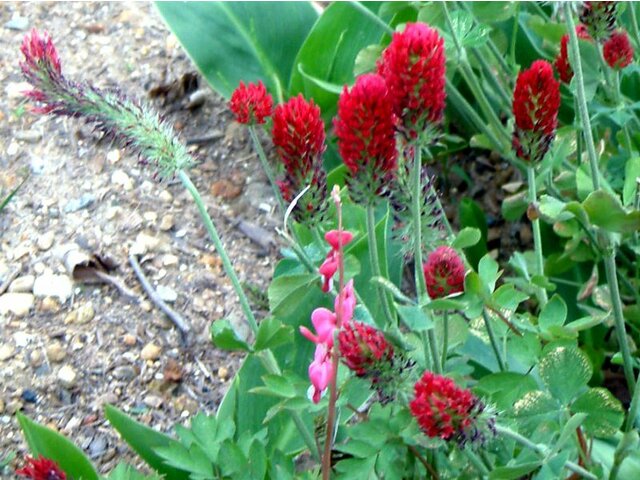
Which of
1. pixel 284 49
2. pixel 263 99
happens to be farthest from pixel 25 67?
pixel 284 49

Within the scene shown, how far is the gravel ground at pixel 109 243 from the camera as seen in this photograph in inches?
60.2

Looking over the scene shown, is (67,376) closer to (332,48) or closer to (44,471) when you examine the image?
(44,471)

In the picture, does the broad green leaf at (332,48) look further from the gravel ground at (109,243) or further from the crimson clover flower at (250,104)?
the crimson clover flower at (250,104)

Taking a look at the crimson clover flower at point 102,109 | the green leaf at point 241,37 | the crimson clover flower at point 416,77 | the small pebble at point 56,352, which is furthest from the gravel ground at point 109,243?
the crimson clover flower at point 416,77

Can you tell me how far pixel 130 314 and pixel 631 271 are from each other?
973 mm

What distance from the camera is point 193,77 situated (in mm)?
2094

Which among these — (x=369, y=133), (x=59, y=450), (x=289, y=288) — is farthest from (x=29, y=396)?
(x=369, y=133)

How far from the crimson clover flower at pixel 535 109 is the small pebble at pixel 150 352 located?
0.76 metres

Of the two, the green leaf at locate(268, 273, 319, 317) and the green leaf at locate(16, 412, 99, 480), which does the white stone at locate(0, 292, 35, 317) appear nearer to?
the green leaf at locate(16, 412, 99, 480)

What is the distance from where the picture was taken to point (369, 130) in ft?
2.83

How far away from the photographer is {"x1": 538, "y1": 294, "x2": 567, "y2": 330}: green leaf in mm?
1113

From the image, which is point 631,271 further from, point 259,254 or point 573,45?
point 573,45

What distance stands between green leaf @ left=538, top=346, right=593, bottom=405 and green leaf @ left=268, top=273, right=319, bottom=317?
0.28 metres

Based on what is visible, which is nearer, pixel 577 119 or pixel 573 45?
pixel 573 45
